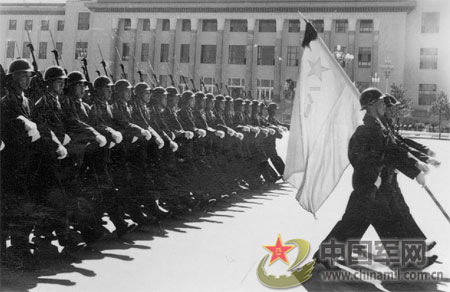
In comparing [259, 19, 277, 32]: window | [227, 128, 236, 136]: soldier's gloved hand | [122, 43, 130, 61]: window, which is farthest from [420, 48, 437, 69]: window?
[227, 128, 236, 136]: soldier's gloved hand

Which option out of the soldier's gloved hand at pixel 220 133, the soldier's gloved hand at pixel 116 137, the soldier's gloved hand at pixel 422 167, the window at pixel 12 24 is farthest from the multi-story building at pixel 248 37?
the soldier's gloved hand at pixel 422 167

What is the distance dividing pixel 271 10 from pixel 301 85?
44.7m

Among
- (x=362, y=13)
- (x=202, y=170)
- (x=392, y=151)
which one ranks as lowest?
(x=202, y=170)

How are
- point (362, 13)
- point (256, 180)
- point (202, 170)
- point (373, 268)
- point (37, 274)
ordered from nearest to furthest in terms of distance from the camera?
point (37, 274) < point (373, 268) < point (202, 170) < point (256, 180) < point (362, 13)

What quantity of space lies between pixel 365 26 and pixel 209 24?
15.5 metres

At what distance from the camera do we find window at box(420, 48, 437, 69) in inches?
1821

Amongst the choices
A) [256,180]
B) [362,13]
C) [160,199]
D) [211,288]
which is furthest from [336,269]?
[362,13]

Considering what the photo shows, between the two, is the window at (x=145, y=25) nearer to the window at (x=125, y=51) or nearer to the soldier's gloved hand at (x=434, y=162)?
the window at (x=125, y=51)

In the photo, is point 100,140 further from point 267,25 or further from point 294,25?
point 267,25

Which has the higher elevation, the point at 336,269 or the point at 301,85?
the point at 301,85

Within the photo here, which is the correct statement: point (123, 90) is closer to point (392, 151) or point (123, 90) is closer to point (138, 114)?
point (138, 114)

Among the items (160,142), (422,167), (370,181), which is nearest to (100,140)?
(160,142)

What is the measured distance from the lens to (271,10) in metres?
47.8

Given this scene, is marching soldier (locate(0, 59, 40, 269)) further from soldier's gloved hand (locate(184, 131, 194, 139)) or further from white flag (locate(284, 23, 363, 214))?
soldier's gloved hand (locate(184, 131, 194, 139))
